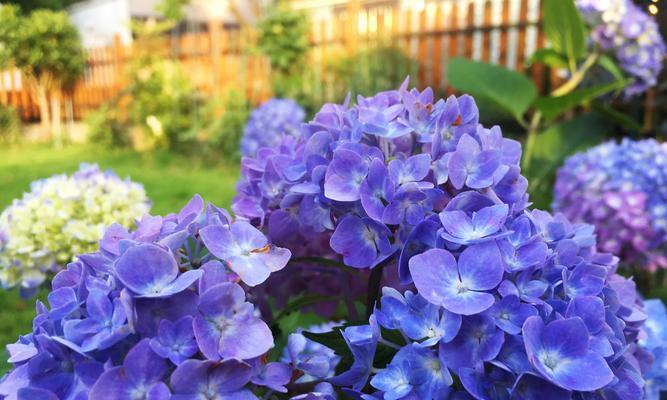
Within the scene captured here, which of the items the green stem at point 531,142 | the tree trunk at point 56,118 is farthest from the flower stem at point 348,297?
the tree trunk at point 56,118

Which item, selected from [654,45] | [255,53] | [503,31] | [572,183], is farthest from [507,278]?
[255,53]

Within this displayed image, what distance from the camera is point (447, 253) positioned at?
535mm

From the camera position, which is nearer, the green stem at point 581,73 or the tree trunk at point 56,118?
the green stem at point 581,73

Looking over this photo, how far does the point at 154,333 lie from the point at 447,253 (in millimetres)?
247

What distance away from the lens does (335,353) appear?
61 centimetres

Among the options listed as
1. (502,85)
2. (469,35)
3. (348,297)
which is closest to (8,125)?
(469,35)

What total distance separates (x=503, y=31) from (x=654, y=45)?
3.53 meters

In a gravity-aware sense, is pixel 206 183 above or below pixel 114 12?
below

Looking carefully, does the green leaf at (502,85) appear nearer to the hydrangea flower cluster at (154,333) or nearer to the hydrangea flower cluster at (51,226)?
the hydrangea flower cluster at (51,226)

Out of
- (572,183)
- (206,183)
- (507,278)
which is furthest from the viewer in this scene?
(206,183)

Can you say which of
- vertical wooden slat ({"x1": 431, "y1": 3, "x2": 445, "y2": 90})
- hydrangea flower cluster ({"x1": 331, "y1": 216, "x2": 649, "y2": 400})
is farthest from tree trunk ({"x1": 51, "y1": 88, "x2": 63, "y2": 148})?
hydrangea flower cluster ({"x1": 331, "y1": 216, "x2": 649, "y2": 400})

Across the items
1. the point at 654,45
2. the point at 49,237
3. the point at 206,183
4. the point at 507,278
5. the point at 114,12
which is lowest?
the point at 206,183

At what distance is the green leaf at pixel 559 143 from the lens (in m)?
2.40

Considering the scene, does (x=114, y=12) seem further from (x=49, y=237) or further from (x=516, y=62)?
(x=49, y=237)
